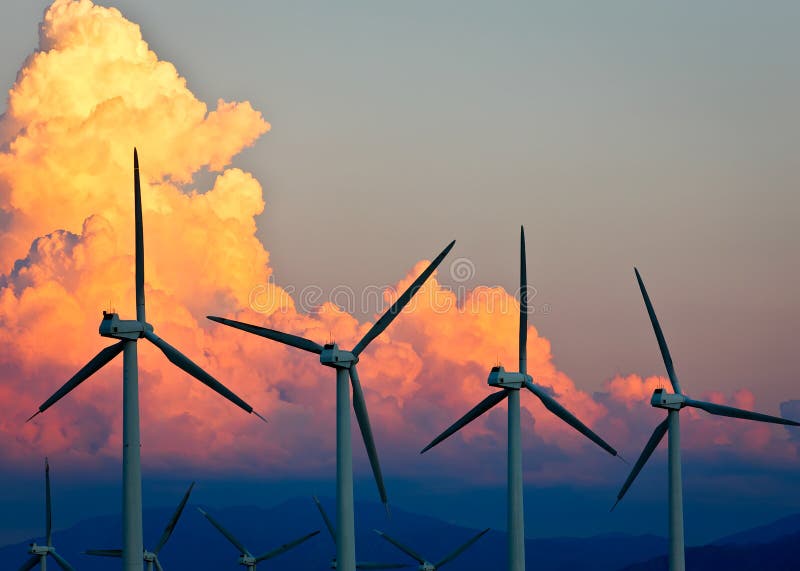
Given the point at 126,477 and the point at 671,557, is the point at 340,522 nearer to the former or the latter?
the point at 126,477

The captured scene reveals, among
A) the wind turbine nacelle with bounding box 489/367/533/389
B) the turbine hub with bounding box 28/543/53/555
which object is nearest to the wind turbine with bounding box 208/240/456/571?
the wind turbine nacelle with bounding box 489/367/533/389

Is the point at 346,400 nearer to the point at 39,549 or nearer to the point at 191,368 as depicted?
the point at 191,368

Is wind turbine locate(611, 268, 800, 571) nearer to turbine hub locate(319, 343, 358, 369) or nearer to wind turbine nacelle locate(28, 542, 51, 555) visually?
turbine hub locate(319, 343, 358, 369)

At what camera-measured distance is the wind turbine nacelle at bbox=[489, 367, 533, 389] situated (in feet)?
403

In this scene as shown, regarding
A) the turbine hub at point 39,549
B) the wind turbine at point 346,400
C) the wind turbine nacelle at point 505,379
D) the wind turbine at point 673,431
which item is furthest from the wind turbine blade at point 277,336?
the turbine hub at point 39,549

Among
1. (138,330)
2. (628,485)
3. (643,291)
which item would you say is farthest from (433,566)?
(138,330)

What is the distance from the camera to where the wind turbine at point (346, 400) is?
10631cm

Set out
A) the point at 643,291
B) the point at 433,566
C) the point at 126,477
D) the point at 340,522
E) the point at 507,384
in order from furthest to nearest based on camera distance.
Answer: the point at 433,566 → the point at 643,291 → the point at 507,384 → the point at 340,522 → the point at 126,477

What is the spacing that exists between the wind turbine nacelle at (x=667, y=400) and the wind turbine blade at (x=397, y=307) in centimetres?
3347

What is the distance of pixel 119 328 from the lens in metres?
102

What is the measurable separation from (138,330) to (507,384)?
33447mm

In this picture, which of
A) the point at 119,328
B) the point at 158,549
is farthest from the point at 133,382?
the point at 158,549

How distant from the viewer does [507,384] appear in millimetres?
123188

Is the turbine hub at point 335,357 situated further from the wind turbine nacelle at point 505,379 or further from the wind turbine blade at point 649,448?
the wind turbine blade at point 649,448
